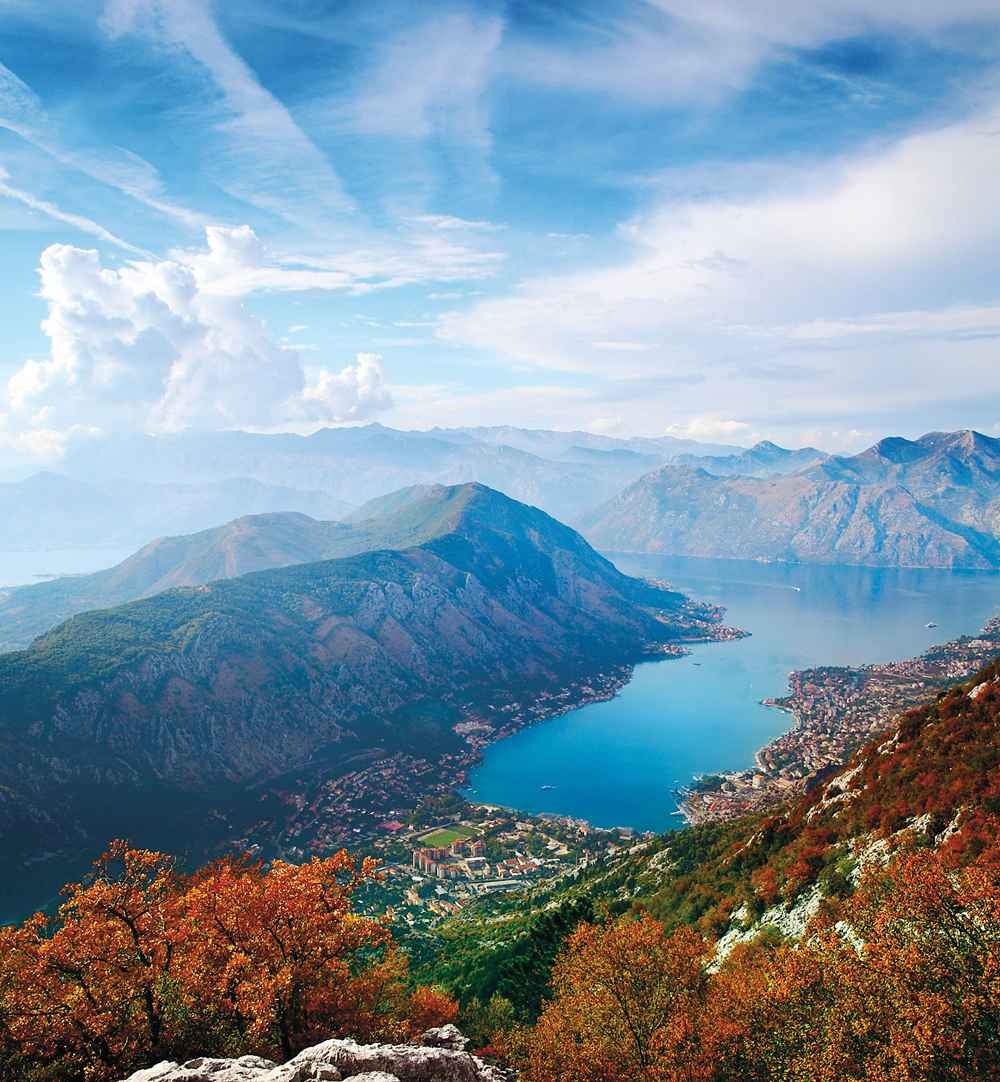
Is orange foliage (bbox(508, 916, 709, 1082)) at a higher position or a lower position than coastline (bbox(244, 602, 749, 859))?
higher

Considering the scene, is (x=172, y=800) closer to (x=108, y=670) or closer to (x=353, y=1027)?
(x=108, y=670)

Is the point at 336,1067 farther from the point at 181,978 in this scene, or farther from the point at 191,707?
the point at 191,707

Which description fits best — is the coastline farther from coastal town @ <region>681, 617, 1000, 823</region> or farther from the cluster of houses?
coastal town @ <region>681, 617, 1000, 823</region>

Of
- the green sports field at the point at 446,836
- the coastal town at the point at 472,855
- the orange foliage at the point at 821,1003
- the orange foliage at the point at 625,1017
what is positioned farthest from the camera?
the green sports field at the point at 446,836

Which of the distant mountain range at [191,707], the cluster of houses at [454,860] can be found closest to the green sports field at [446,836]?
the cluster of houses at [454,860]

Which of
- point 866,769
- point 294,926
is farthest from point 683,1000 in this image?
point 866,769

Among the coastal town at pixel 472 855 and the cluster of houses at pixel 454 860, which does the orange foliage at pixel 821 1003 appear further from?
the cluster of houses at pixel 454 860

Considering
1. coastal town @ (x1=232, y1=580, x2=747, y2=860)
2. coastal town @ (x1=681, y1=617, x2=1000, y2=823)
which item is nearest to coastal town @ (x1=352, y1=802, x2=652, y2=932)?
coastal town @ (x1=232, y1=580, x2=747, y2=860)
